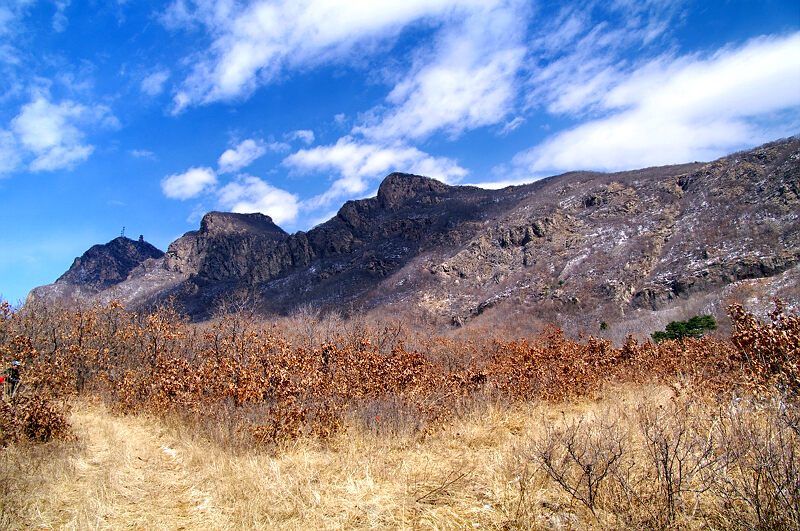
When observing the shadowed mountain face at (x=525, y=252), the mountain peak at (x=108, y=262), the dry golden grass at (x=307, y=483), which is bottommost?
the dry golden grass at (x=307, y=483)

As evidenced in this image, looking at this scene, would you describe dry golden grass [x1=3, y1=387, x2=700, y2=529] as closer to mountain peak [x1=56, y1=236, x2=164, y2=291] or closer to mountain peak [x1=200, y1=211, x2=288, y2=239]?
mountain peak [x1=200, y1=211, x2=288, y2=239]

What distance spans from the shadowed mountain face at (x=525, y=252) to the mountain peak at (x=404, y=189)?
2.38 feet

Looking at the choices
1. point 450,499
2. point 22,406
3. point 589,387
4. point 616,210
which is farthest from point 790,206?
point 22,406

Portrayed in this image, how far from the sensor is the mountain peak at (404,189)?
141500 millimetres

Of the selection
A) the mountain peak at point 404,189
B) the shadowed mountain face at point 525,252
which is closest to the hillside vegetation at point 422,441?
the shadowed mountain face at point 525,252

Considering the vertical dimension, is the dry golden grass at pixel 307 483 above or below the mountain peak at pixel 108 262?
below

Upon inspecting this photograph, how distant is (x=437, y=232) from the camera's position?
104 metres

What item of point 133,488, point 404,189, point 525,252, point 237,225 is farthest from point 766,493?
point 237,225

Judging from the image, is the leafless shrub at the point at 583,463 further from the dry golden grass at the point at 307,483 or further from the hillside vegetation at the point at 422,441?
the dry golden grass at the point at 307,483

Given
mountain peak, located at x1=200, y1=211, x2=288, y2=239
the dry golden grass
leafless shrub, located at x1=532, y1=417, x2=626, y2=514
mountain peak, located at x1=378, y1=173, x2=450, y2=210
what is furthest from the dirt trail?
mountain peak, located at x1=200, y1=211, x2=288, y2=239

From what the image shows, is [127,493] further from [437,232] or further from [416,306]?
[437,232]

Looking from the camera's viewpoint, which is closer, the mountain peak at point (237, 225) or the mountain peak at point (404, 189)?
the mountain peak at point (404, 189)

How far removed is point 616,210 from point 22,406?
8062 cm

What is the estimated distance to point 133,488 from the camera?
5.64m
